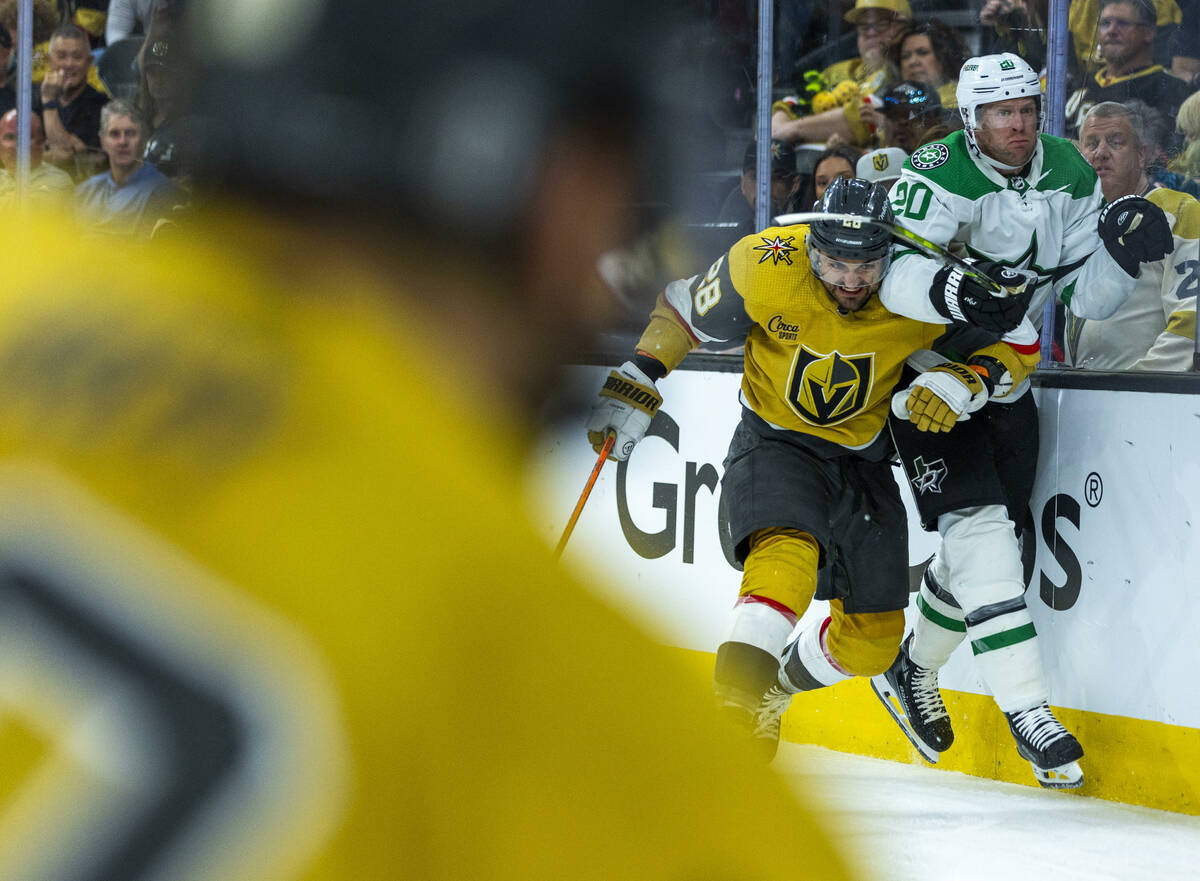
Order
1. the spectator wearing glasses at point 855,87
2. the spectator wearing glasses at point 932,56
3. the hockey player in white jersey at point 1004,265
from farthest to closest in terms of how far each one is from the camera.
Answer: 1. the spectator wearing glasses at point 855,87
2. the spectator wearing glasses at point 932,56
3. the hockey player in white jersey at point 1004,265

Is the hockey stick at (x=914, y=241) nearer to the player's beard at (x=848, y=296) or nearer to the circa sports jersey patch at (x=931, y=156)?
the player's beard at (x=848, y=296)

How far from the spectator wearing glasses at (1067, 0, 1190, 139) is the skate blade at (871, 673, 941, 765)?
1375 millimetres

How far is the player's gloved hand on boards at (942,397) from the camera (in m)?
2.74

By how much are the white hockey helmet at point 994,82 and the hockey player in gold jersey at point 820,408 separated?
0.35m

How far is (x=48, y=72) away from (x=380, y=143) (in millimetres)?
3783

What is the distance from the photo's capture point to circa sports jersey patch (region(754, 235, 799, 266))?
2.86 m

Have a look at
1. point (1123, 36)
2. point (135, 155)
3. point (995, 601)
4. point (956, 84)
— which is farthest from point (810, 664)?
point (135, 155)

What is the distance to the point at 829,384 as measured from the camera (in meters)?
2.86

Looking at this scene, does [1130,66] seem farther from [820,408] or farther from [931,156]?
[820,408]

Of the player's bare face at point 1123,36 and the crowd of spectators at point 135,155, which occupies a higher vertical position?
the crowd of spectators at point 135,155

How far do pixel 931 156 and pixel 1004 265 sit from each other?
296 millimetres

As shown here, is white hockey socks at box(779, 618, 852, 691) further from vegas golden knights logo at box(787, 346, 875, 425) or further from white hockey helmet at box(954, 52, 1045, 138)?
white hockey helmet at box(954, 52, 1045, 138)

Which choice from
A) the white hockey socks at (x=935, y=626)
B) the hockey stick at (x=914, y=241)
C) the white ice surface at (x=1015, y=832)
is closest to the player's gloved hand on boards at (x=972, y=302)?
the hockey stick at (x=914, y=241)

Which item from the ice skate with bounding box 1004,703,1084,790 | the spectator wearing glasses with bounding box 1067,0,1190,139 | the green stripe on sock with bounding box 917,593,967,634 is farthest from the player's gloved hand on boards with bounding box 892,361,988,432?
the spectator wearing glasses with bounding box 1067,0,1190,139
